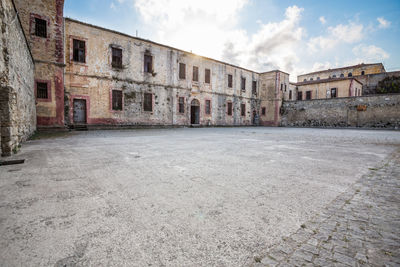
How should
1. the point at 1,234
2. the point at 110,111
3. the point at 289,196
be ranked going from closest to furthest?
1. the point at 1,234
2. the point at 289,196
3. the point at 110,111

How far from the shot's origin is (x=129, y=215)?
5.90ft

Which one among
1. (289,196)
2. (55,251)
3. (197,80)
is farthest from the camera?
(197,80)

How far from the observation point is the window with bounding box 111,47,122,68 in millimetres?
14523

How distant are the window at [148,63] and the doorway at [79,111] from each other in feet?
18.7

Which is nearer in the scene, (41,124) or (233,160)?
(233,160)

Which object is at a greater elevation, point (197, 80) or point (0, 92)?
point (197, 80)

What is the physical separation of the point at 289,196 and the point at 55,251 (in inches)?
90.7

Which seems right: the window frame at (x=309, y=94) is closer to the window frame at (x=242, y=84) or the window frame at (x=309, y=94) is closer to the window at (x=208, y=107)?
the window frame at (x=242, y=84)

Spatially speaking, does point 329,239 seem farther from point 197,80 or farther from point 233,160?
point 197,80

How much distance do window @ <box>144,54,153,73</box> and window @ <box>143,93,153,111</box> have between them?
84.2 inches

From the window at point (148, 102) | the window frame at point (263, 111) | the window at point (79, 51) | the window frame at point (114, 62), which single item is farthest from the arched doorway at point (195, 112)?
the window frame at point (263, 111)

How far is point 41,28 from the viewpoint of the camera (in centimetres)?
1134

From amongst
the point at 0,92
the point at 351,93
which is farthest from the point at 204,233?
the point at 351,93

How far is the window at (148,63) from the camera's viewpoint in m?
16.1
